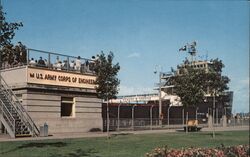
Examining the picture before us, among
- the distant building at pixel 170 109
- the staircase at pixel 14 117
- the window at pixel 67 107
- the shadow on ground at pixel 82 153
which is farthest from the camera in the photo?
the distant building at pixel 170 109

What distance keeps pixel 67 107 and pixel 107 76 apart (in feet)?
22.1

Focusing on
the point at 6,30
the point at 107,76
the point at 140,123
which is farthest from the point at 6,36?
the point at 140,123

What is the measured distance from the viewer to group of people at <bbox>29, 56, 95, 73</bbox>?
2792cm

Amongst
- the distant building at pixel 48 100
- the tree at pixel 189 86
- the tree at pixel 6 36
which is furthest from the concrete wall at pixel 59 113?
the tree at pixel 6 36

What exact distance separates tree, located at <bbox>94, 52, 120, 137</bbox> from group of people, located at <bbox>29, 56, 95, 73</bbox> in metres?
5.61

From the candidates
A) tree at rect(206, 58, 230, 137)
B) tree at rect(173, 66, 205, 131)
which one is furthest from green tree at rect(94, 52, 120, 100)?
tree at rect(206, 58, 230, 137)

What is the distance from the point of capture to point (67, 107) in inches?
1158

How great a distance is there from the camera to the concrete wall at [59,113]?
26.2 metres

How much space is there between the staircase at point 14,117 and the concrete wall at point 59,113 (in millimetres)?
990

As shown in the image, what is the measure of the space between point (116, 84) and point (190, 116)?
26753mm

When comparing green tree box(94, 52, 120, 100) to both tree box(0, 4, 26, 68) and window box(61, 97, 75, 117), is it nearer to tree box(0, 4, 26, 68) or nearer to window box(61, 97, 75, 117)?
window box(61, 97, 75, 117)

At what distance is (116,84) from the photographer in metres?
23.8

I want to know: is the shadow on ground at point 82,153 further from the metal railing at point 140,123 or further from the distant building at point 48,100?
the metal railing at point 140,123

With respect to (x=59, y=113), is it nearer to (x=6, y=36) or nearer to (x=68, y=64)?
(x=68, y=64)
